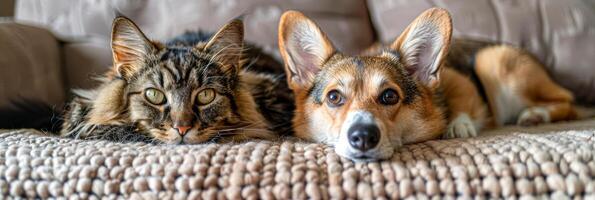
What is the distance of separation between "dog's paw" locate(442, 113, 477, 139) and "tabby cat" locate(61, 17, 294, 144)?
54 cm

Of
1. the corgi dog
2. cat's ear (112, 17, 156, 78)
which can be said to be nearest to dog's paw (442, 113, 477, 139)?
the corgi dog

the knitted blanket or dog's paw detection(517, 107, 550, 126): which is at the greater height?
dog's paw detection(517, 107, 550, 126)

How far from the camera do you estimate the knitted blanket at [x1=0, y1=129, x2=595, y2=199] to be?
106 centimetres

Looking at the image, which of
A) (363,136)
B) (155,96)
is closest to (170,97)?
(155,96)

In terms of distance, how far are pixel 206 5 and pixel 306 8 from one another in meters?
0.42

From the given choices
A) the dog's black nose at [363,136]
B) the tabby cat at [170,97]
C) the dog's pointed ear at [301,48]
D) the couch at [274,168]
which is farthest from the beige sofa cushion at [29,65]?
the dog's black nose at [363,136]

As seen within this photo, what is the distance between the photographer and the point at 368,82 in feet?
4.69

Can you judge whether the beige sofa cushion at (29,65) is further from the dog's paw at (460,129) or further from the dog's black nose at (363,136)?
the dog's paw at (460,129)

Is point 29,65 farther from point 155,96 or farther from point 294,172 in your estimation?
point 294,172

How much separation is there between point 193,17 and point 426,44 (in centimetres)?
105

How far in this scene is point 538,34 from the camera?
216 centimetres

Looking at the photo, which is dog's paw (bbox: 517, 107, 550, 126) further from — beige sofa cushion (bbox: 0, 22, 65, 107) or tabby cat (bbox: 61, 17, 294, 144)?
beige sofa cushion (bbox: 0, 22, 65, 107)

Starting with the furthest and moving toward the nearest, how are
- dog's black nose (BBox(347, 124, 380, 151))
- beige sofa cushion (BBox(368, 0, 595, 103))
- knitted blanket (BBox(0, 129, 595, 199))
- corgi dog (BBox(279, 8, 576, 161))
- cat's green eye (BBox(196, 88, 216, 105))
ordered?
beige sofa cushion (BBox(368, 0, 595, 103))
cat's green eye (BBox(196, 88, 216, 105))
corgi dog (BBox(279, 8, 576, 161))
dog's black nose (BBox(347, 124, 380, 151))
knitted blanket (BBox(0, 129, 595, 199))

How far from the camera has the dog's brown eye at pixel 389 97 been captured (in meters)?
1.41
